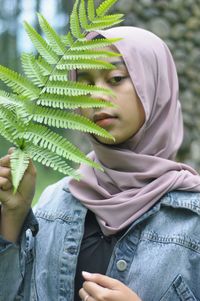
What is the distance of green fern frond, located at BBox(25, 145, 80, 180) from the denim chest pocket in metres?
0.57

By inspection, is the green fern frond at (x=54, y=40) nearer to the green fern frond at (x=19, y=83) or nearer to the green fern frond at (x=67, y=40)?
the green fern frond at (x=67, y=40)

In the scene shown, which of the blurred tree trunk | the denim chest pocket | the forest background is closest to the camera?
the denim chest pocket

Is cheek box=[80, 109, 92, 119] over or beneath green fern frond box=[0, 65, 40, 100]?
beneath

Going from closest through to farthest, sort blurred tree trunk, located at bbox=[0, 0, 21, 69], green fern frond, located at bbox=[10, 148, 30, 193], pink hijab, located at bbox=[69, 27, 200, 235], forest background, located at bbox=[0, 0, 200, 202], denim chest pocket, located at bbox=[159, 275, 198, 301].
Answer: green fern frond, located at bbox=[10, 148, 30, 193] < denim chest pocket, located at bbox=[159, 275, 198, 301] < pink hijab, located at bbox=[69, 27, 200, 235] < forest background, located at bbox=[0, 0, 200, 202] < blurred tree trunk, located at bbox=[0, 0, 21, 69]

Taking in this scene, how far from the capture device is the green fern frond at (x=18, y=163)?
1.72 metres

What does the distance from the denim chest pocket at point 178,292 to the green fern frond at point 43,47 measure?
0.79 m

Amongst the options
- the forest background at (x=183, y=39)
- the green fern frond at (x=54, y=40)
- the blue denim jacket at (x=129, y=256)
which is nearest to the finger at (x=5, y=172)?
the blue denim jacket at (x=129, y=256)

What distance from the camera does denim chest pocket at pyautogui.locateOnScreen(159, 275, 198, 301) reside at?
2075mm

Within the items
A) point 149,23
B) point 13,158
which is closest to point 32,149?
point 13,158

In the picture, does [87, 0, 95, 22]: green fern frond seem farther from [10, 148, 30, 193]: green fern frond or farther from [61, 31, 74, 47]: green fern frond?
[10, 148, 30, 193]: green fern frond

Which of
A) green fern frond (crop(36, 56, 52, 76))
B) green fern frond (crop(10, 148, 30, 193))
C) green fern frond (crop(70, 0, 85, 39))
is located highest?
green fern frond (crop(70, 0, 85, 39))

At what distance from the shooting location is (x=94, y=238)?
7.39 feet

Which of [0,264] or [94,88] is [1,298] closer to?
[0,264]

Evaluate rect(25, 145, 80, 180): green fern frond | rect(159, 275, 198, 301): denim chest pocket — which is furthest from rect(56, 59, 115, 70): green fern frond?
rect(159, 275, 198, 301): denim chest pocket
